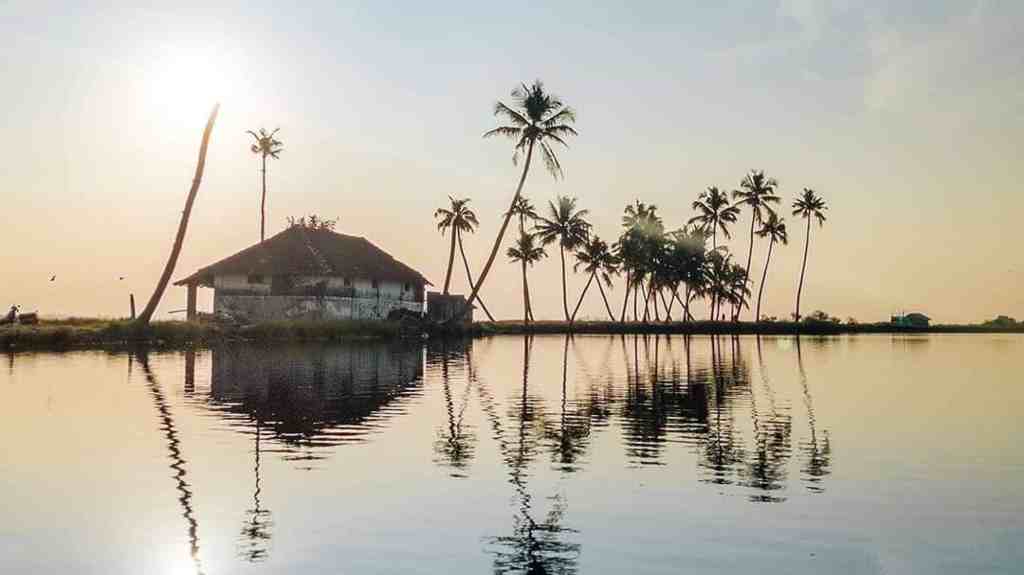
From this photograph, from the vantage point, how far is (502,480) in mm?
12383

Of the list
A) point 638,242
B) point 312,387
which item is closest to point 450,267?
point 638,242

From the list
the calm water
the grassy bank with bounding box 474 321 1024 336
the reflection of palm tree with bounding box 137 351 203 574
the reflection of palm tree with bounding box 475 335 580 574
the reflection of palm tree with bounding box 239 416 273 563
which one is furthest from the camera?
the grassy bank with bounding box 474 321 1024 336

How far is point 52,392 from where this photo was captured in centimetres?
2366

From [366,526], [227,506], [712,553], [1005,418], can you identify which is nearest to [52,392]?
[227,506]

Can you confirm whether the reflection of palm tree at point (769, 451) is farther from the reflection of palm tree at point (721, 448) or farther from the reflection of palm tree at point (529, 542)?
the reflection of palm tree at point (529, 542)

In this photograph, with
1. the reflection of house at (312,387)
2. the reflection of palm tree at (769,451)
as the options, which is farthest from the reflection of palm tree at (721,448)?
the reflection of house at (312,387)

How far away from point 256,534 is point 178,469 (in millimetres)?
4146

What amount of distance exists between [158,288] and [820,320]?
263 feet

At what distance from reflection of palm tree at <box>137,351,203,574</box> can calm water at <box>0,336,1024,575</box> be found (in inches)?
2.2

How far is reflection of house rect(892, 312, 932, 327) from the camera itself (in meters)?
121

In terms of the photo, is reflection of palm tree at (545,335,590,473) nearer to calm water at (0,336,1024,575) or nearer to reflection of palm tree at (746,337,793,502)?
calm water at (0,336,1024,575)

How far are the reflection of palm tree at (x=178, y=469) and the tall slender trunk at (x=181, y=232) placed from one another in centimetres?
2403

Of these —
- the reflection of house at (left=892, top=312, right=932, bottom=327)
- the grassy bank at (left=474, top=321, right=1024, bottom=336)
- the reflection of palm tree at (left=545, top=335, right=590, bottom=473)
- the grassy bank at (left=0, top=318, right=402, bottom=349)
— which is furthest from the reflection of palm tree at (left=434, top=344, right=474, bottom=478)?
the reflection of house at (left=892, top=312, right=932, bottom=327)

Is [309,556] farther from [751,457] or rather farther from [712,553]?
[751,457]
